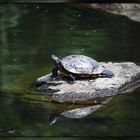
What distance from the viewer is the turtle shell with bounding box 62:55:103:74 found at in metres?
5.15

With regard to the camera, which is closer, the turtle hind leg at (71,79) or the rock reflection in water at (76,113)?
the rock reflection in water at (76,113)

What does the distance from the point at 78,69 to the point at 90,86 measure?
0.84 feet

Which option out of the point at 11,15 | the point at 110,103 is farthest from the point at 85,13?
the point at 110,103

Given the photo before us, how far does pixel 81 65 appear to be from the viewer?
5.23 meters

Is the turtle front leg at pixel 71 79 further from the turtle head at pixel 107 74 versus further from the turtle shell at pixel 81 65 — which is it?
the turtle head at pixel 107 74

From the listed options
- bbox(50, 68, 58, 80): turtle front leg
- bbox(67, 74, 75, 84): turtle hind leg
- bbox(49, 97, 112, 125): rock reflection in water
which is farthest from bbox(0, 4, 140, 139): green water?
bbox(67, 74, 75, 84): turtle hind leg

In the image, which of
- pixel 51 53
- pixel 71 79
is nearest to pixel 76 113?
pixel 71 79

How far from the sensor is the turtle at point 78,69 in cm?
514

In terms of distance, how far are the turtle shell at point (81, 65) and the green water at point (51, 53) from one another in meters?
0.37

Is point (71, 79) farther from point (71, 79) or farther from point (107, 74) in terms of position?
point (107, 74)

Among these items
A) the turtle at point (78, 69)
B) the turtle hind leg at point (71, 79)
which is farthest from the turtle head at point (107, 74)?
the turtle hind leg at point (71, 79)

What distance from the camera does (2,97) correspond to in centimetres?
489

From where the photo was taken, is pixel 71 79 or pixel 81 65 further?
pixel 81 65

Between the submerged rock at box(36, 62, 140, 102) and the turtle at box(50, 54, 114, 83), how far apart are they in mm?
46
